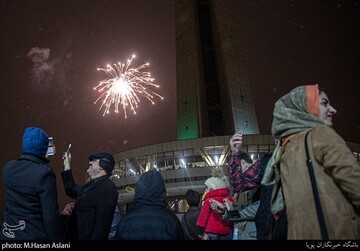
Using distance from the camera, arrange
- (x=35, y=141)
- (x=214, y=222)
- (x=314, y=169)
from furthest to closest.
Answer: (x=214, y=222) → (x=35, y=141) → (x=314, y=169)

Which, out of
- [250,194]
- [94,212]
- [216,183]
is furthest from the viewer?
[216,183]

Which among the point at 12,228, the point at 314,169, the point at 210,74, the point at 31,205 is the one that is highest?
the point at 210,74

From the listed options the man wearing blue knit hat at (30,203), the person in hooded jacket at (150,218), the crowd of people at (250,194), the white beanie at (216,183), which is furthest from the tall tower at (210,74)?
the man wearing blue knit hat at (30,203)

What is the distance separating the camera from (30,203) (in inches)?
114

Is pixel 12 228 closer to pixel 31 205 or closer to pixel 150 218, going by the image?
pixel 31 205

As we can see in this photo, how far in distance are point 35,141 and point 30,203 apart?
2.47ft

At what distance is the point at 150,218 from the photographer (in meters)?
3.04

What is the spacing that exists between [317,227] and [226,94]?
189ft

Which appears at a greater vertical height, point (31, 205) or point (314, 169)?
point (314, 169)

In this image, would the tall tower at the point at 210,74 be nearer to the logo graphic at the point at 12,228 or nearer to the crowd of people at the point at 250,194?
the crowd of people at the point at 250,194

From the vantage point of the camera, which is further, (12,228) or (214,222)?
(214,222)

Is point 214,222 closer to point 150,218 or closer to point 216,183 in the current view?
point 216,183

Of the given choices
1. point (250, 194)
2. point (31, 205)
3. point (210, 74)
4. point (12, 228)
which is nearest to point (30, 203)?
point (31, 205)

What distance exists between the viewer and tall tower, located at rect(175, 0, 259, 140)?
57250 millimetres
